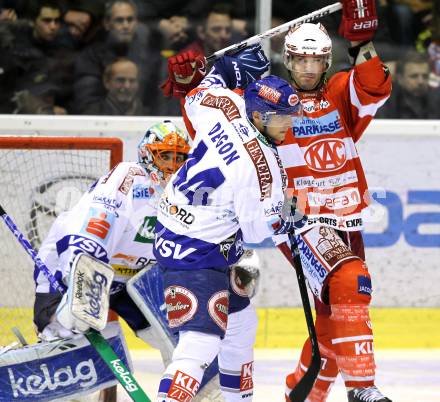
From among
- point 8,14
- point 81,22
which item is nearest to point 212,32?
point 81,22

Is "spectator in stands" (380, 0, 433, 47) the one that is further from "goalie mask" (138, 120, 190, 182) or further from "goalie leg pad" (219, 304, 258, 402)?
"goalie leg pad" (219, 304, 258, 402)

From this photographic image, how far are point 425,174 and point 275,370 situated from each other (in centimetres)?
120

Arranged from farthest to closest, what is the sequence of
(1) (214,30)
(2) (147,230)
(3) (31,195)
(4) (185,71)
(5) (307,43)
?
(1) (214,30) → (3) (31,195) → (2) (147,230) → (4) (185,71) → (5) (307,43)

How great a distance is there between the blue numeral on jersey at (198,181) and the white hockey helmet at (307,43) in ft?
1.91

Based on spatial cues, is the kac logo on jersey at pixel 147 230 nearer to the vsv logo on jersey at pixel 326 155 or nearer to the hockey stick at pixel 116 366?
the hockey stick at pixel 116 366

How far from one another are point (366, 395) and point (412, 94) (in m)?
2.33

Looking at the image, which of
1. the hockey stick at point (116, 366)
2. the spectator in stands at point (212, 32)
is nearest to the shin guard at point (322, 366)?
the hockey stick at point (116, 366)

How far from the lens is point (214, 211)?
373cm

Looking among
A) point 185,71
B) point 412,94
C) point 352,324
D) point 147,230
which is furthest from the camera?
point 412,94

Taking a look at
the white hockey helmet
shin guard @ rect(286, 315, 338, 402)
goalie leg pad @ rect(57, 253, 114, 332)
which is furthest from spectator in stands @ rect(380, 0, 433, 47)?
goalie leg pad @ rect(57, 253, 114, 332)

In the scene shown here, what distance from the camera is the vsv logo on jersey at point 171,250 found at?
376cm

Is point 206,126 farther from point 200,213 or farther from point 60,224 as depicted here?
point 60,224

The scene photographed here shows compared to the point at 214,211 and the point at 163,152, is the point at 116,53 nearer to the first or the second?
the point at 163,152

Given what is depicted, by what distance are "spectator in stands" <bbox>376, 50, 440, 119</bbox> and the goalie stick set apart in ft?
5.72
